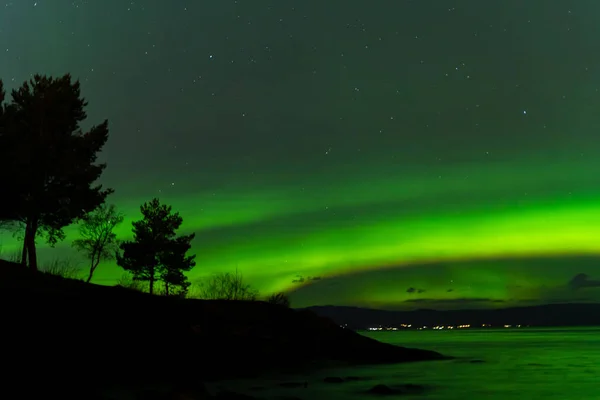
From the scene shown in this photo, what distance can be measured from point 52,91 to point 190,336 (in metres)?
23.2

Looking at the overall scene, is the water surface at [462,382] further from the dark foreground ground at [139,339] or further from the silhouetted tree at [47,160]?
the silhouetted tree at [47,160]

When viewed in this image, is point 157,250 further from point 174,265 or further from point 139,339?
point 139,339

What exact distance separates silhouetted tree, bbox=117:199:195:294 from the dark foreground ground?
21433 millimetres

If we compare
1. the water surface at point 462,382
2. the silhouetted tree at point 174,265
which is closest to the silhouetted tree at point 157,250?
the silhouetted tree at point 174,265

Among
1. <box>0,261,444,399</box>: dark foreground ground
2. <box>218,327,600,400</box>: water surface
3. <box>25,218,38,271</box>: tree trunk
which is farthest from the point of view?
<box>25,218,38,271</box>: tree trunk

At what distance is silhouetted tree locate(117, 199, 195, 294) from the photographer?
61.3 metres

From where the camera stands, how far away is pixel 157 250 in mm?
63188

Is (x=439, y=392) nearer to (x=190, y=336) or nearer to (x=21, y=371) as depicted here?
(x=190, y=336)

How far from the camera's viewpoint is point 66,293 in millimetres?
32781

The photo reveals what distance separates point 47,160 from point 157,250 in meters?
19.5

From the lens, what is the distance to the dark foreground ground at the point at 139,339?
1075 inches

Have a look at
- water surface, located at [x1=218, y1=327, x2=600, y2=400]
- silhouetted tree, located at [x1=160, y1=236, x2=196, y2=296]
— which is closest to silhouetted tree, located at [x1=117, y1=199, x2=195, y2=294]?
silhouetted tree, located at [x1=160, y1=236, x2=196, y2=296]

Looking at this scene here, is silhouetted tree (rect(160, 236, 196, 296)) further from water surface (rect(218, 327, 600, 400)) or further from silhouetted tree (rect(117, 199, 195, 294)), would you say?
water surface (rect(218, 327, 600, 400))

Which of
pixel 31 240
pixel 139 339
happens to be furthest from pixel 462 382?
pixel 31 240
